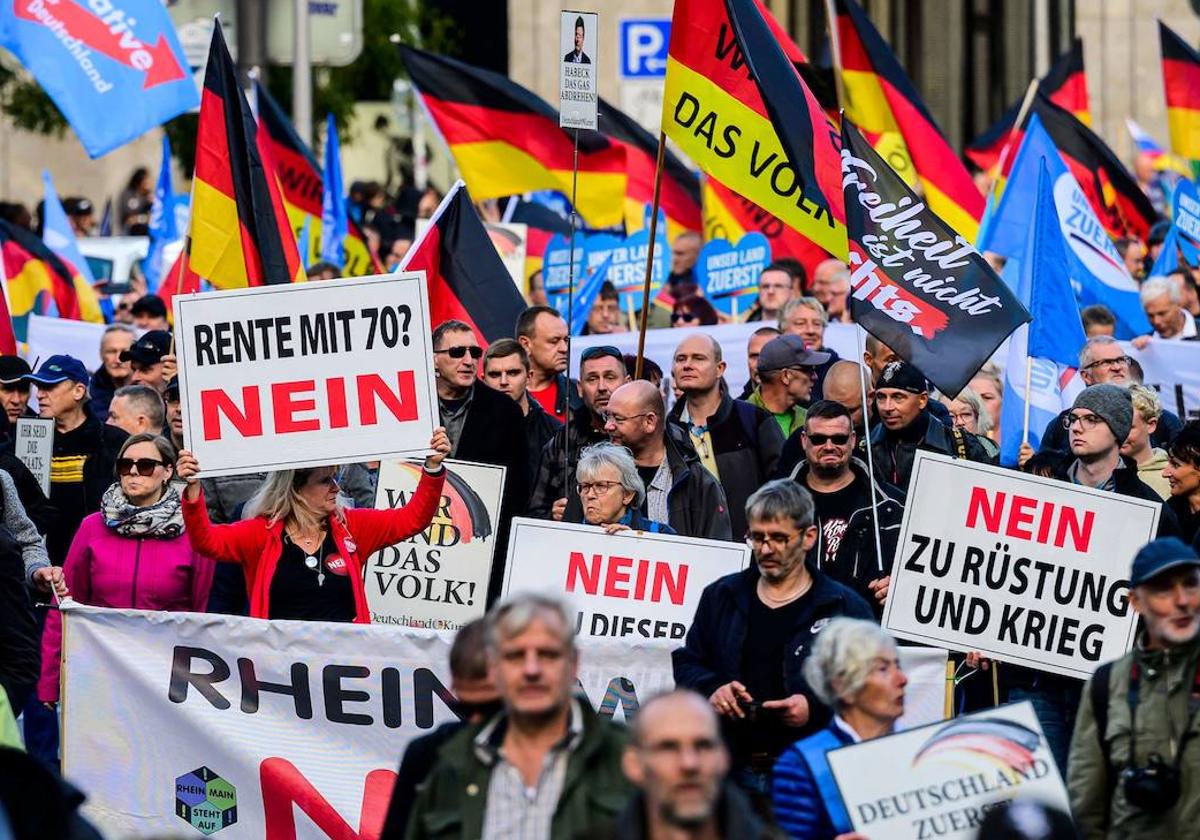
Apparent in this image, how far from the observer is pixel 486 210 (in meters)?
22.1

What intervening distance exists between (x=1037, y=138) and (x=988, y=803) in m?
8.05

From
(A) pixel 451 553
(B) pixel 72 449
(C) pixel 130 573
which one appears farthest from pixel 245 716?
(B) pixel 72 449

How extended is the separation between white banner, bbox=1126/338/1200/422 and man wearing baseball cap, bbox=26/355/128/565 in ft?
18.6

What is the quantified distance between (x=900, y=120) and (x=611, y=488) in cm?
717

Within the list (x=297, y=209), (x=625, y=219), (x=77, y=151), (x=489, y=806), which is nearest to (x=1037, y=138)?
(x=625, y=219)

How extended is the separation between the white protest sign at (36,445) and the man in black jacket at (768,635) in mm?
3912

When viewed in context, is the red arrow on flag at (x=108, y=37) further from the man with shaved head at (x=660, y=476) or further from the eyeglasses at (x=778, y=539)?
the eyeglasses at (x=778, y=539)

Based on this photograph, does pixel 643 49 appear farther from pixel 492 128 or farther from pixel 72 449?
pixel 72 449

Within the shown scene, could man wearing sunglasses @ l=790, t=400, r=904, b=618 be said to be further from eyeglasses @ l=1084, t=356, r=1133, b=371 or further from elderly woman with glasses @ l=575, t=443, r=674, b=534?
eyeglasses @ l=1084, t=356, r=1133, b=371

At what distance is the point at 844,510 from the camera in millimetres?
9820

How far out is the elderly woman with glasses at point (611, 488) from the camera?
380 inches

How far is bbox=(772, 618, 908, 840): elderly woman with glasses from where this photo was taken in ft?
22.4

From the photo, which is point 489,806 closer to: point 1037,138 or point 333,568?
point 333,568

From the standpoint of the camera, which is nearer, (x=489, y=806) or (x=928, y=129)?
(x=489, y=806)
